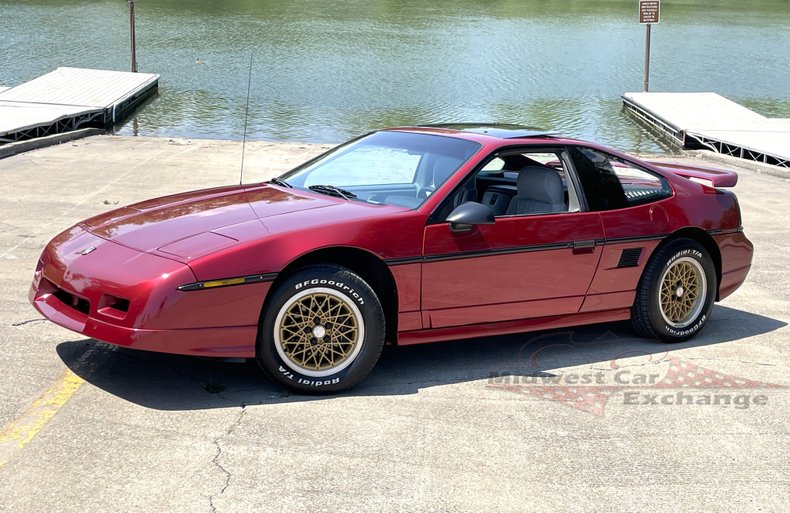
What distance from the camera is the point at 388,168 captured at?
623cm

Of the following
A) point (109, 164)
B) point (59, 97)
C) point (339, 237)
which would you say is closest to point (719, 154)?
point (109, 164)

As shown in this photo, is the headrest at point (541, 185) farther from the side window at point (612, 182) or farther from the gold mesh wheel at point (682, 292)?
the gold mesh wheel at point (682, 292)

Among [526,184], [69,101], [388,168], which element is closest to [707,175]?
[526,184]

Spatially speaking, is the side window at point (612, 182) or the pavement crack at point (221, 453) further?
the side window at point (612, 182)

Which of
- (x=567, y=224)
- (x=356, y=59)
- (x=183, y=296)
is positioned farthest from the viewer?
(x=356, y=59)

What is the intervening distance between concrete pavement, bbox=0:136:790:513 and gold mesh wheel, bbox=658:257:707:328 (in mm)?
198

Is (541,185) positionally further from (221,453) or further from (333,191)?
(221,453)

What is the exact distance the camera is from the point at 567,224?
605 cm

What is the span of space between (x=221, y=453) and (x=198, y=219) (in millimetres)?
1561

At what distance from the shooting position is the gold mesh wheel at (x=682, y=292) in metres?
6.58

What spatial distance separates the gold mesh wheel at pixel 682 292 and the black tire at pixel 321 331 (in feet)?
7.38

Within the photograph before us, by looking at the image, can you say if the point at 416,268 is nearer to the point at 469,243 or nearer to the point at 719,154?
the point at 469,243

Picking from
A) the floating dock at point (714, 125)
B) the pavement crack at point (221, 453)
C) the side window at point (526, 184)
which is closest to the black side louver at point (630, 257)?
the side window at point (526, 184)

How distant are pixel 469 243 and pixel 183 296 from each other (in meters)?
1.70
